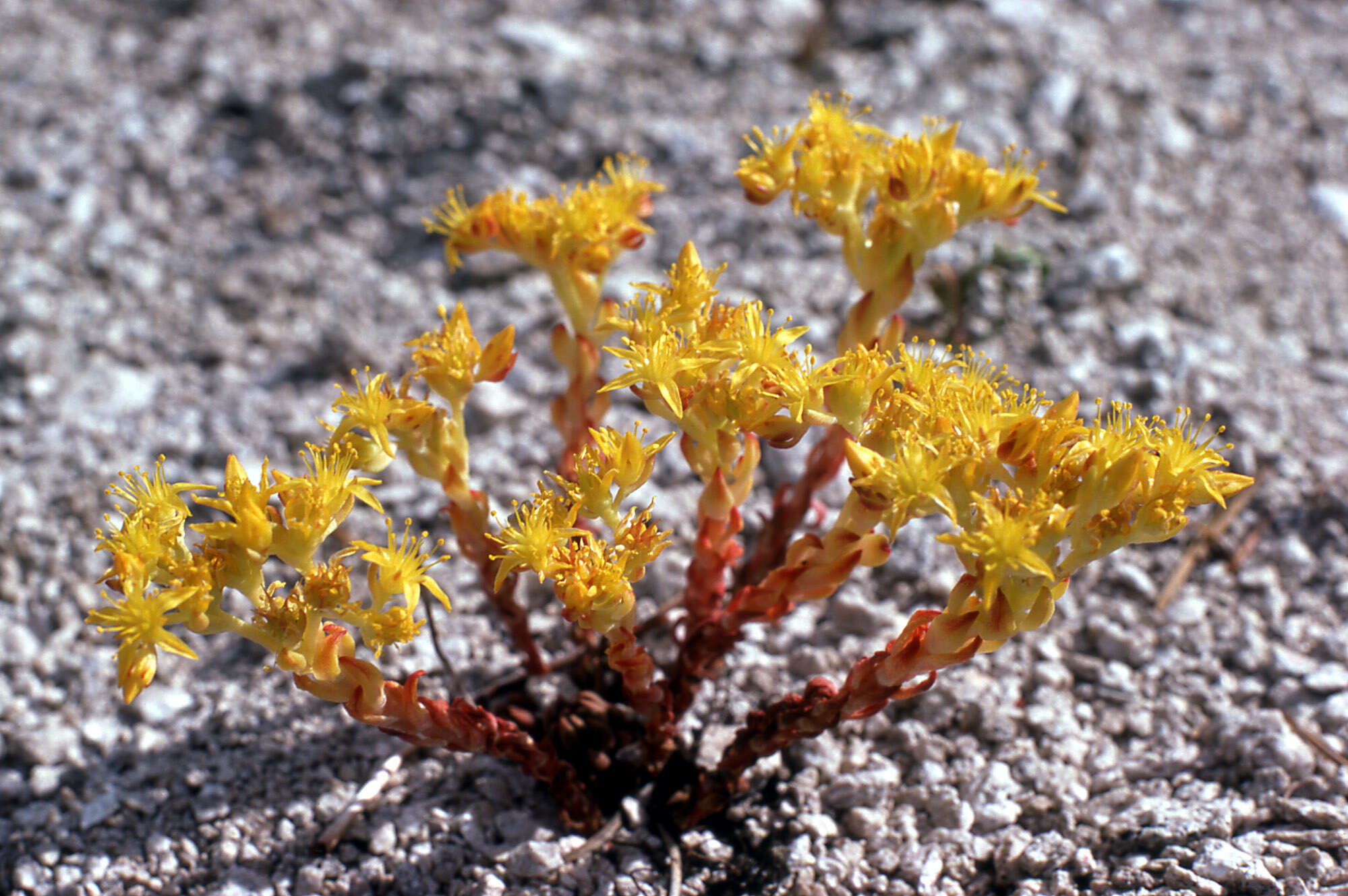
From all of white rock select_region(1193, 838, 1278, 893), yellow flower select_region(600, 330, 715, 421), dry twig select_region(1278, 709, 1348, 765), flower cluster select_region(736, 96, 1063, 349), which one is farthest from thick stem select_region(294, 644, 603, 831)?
dry twig select_region(1278, 709, 1348, 765)

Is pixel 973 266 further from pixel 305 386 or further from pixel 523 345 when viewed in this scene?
pixel 305 386

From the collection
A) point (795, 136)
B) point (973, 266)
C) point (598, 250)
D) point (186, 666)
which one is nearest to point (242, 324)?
point (186, 666)

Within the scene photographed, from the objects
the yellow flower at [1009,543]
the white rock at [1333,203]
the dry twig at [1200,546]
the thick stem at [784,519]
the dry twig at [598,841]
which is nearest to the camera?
the yellow flower at [1009,543]

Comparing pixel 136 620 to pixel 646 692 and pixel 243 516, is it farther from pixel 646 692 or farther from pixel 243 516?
pixel 646 692

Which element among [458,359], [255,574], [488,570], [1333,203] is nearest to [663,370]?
[458,359]

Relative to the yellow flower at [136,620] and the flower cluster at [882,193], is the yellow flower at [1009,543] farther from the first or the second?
the yellow flower at [136,620]

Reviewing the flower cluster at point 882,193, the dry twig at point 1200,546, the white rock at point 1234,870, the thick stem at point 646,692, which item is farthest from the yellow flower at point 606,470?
the dry twig at point 1200,546
